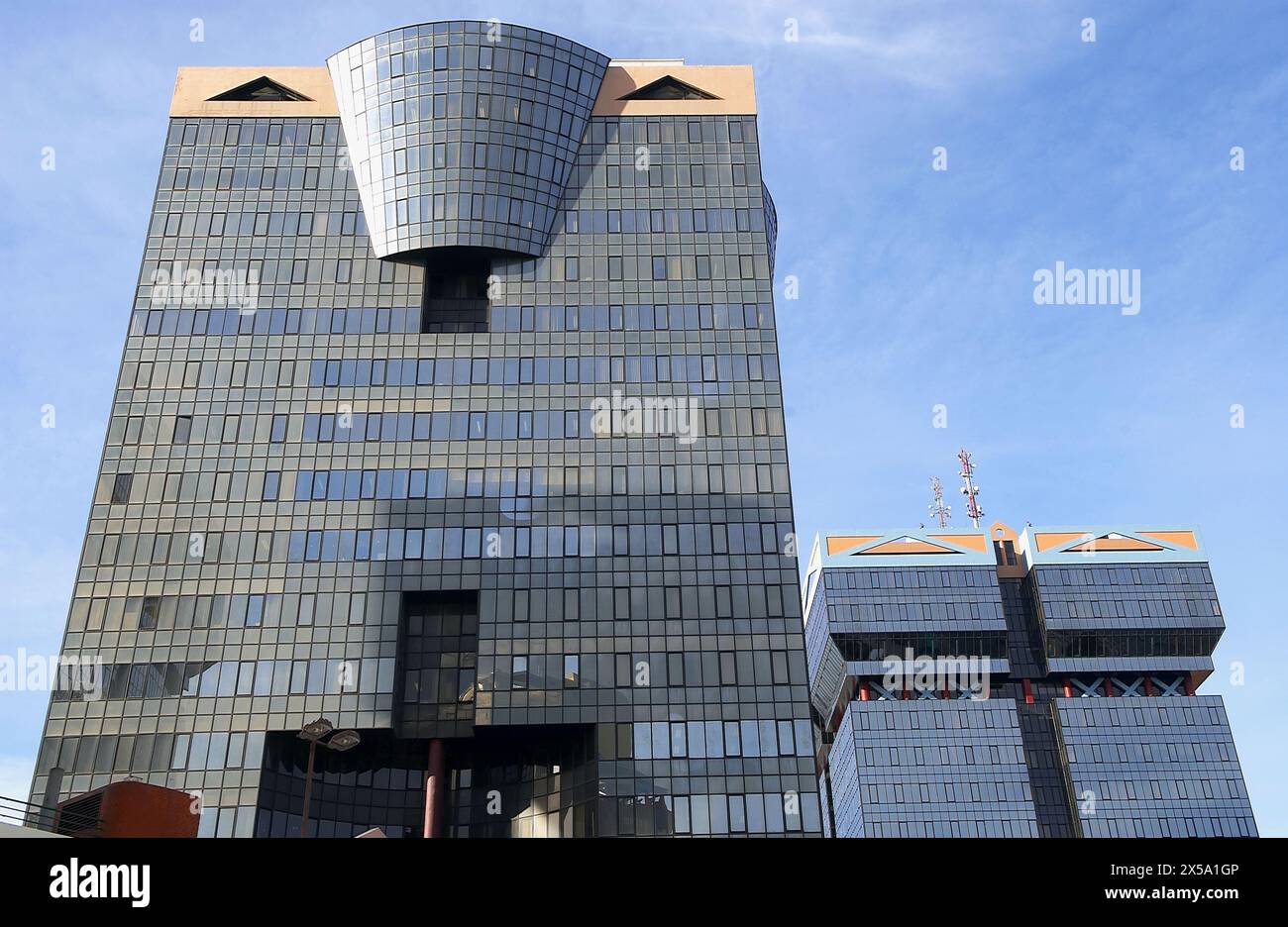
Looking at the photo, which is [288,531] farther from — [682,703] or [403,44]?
[403,44]

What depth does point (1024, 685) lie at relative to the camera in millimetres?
164375

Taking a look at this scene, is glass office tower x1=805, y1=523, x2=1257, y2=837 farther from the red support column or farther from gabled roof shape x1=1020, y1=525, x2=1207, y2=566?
the red support column

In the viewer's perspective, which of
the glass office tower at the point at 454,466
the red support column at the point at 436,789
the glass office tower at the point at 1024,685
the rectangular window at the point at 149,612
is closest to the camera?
the glass office tower at the point at 454,466

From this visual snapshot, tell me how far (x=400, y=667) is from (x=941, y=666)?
102 m

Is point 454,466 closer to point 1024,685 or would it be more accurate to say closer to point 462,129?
point 462,129

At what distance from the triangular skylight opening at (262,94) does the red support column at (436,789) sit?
53.0 meters

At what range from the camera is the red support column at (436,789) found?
71.3m

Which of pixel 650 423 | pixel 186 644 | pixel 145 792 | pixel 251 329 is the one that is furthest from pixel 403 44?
pixel 145 792

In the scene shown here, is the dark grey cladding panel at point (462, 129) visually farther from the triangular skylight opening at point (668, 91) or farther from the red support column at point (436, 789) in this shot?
the red support column at point (436, 789)

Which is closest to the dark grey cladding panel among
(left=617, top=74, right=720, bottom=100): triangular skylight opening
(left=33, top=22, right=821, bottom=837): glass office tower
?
(left=33, top=22, right=821, bottom=837): glass office tower

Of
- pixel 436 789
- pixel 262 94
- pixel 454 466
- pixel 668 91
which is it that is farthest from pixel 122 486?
pixel 668 91

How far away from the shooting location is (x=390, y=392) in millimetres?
80375

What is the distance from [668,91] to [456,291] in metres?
25.2

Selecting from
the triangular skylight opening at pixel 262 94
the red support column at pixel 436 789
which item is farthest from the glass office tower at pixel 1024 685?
the triangular skylight opening at pixel 262 94
